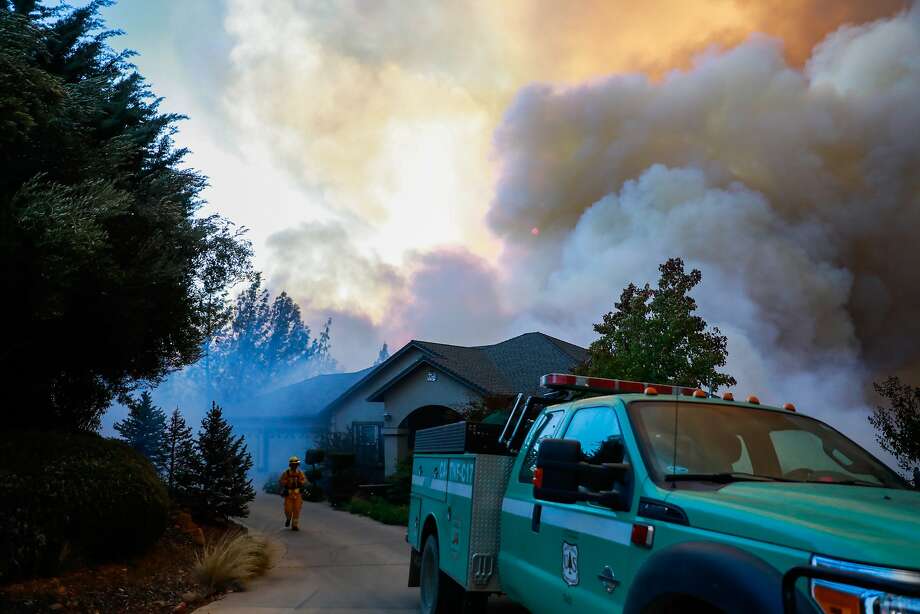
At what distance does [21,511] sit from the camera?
8.02m

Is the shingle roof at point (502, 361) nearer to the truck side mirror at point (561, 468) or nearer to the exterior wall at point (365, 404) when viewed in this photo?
the exterior wall at point (365, 404)

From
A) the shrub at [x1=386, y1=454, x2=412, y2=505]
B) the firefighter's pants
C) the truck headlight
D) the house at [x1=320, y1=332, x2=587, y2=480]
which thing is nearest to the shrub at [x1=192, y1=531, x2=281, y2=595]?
the firefighter's pants

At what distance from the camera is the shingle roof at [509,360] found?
23438mm

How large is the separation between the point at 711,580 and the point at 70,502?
8199 mm

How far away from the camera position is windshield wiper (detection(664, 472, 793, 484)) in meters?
3.45

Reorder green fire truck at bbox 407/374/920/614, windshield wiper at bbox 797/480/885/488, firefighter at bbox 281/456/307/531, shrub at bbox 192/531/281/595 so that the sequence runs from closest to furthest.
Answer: green fire truck at bbox 407/374/920/614 < windshield wiper at bbox 797/480/885/488 < shrub at bbox 192/531/281/595 < firefighter at bbox 281/456/307/531

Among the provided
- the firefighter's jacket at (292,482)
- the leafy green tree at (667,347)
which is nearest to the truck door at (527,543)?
the leafy green tree at (667,347)

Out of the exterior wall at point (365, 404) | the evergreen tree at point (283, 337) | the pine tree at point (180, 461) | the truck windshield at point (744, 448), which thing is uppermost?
the evergreen tree at point (283, 337)

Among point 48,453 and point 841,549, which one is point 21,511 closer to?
point 48,453

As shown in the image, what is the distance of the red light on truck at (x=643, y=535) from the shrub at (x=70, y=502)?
7.16 m

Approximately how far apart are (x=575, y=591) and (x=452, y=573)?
223 centimetres

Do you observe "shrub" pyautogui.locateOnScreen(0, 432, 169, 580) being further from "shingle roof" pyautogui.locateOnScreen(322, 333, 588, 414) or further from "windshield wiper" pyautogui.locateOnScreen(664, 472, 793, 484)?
"shingle roof" pyautogui.locateOnScreen(322, 333, 588, 414)

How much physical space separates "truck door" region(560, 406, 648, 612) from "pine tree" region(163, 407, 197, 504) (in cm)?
1162

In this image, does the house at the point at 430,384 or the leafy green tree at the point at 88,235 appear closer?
the leafy green tree at the point at 88,235
